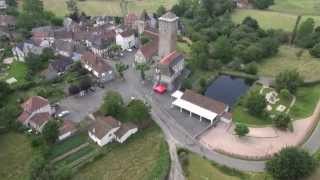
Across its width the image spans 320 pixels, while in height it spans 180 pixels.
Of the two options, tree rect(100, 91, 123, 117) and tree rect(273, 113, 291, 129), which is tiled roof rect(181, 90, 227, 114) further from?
tree rect(100, 91, 123, 117)

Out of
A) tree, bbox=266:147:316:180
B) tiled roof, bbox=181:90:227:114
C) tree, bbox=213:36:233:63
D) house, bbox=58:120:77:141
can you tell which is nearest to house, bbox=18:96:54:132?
house, bbox=58:120:77:141

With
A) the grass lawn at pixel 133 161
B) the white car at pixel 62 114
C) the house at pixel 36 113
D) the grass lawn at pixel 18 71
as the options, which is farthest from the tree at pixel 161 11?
the grass lawn at pixel 133 161

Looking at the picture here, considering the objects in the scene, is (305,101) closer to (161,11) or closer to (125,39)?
(125,39)

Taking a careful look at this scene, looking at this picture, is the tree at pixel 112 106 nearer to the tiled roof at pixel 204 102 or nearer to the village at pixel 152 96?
the village at pixel 152 96

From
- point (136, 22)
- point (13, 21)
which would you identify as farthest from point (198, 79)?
point (13, 21)

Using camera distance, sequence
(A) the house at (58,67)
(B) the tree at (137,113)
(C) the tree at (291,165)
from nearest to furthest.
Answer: (C) the tree at (291,165) < (B) the tree at (137,113) < (A) the house at (58,67)

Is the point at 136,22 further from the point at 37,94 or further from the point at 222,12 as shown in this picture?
the point at 37,94

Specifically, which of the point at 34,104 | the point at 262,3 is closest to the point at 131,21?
the point at 262,3
